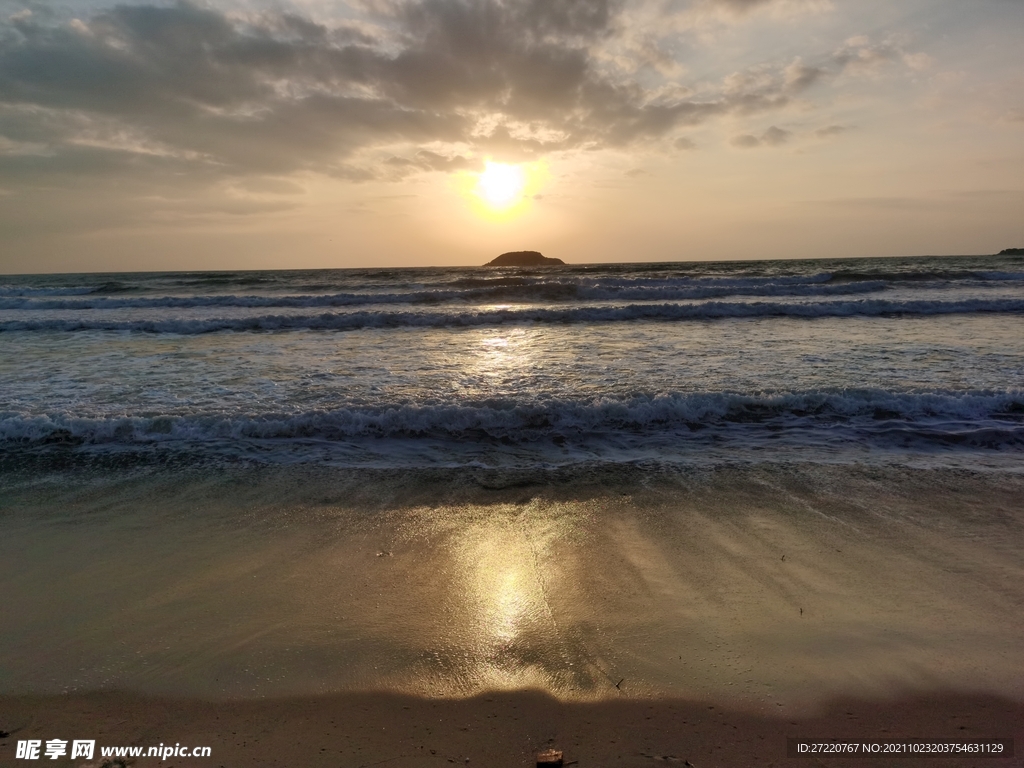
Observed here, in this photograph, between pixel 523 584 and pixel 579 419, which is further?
pixel 579 419

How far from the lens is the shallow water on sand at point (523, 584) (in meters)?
2.66

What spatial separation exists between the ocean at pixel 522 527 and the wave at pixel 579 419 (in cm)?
4

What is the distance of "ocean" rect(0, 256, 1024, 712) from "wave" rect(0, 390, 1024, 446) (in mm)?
38

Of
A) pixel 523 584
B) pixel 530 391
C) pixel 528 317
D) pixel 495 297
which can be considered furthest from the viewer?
pixel 495 297

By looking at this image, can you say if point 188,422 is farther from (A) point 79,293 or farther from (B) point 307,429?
(A) point 79,293

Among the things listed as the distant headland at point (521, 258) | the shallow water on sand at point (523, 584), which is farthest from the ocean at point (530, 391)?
the distant headland at point (521, 258)

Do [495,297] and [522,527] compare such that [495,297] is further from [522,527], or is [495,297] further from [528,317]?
[522,527]

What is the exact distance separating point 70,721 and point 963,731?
375 cm

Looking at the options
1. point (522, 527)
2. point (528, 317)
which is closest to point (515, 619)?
point (522, 527)

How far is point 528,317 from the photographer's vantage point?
18094mm

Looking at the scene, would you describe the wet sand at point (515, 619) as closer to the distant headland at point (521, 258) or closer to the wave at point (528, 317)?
the wave at point (528, 317)

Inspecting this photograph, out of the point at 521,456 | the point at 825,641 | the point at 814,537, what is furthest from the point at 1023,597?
the point at 521,456

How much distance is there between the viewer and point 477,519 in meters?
4.40

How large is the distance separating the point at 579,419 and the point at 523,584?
11.6 feet
